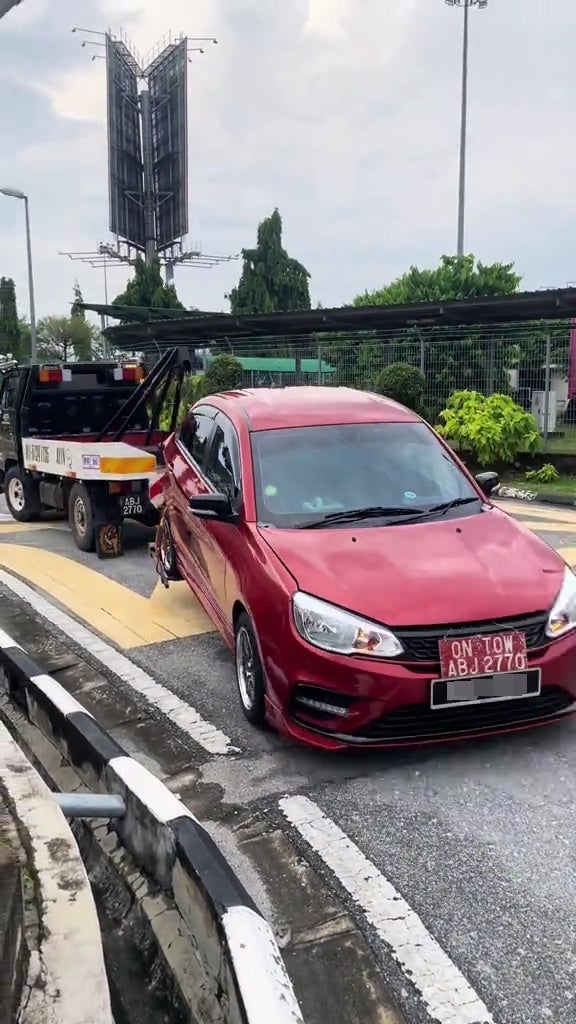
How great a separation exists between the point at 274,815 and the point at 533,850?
3.40 ft

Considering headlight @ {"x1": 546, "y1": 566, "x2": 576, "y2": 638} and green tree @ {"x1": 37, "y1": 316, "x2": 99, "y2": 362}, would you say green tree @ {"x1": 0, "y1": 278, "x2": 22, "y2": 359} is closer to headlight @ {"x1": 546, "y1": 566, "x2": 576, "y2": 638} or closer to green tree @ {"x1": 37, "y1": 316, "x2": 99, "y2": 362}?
green tree @ {"x1": 37, "y1": 316, "x2": 99, "y2": 362}

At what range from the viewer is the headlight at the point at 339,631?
11.9 ft

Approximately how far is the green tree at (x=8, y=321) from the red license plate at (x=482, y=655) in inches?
2750

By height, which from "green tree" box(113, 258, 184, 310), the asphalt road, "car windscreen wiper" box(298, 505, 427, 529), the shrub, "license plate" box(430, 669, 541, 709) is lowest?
the asphalt road

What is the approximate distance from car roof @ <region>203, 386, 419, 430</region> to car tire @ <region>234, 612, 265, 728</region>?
1.38 meters

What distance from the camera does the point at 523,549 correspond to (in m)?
4.35

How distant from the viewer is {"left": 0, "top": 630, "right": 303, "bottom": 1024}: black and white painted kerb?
2260 mm

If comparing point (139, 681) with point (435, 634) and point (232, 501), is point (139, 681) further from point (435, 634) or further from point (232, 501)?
point (435, 634)

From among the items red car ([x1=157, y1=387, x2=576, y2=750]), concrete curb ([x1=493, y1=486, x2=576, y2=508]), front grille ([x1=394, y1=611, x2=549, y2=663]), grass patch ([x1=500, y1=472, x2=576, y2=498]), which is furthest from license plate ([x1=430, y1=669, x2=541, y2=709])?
grass patch ([x1=500, y1=472, x2=576, y2=498])

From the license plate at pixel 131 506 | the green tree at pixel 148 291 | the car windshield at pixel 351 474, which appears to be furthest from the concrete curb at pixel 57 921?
the green tree at pixel 148 291

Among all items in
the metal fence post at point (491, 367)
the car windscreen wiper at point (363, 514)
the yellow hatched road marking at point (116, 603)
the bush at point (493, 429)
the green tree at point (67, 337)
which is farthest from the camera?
the green tree at point (67, 337)

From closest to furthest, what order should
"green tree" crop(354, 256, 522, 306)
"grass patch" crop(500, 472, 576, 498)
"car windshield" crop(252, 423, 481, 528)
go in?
"car windshield" crop(252, 423, 481, 528) → "grass patch" crop(500, 472, 576, 498) → "green tree" crop(354, 256, 522, 306)

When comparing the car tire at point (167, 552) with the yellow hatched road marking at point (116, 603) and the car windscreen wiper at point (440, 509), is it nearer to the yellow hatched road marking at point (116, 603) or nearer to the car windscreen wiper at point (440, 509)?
the yellow hatched road marking at point (116, 603)

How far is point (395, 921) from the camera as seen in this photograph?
9.34 feet
